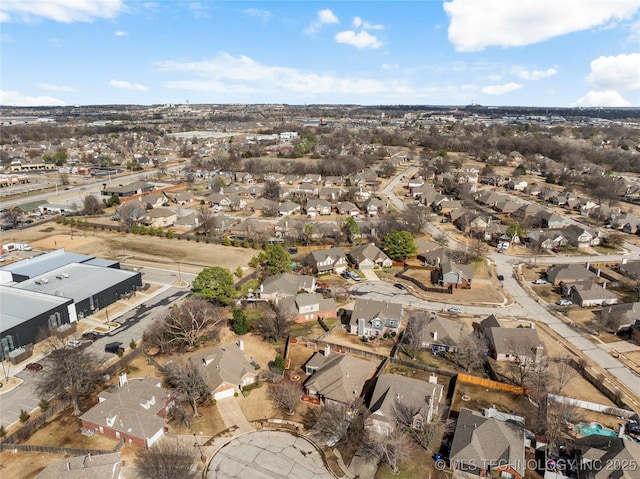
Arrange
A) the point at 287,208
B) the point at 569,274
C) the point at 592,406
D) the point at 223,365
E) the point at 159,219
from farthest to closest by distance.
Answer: the point at 287,208, the point at 159,219, the point at 569,274, the point at 223,365, the point at 592,406

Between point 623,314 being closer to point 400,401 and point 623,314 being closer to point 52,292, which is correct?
point 400,401

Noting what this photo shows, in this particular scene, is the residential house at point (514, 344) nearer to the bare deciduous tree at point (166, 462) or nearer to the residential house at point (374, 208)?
the bare deciduous tree at point (166, 462)

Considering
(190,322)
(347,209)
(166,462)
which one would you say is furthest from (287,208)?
(166,462)

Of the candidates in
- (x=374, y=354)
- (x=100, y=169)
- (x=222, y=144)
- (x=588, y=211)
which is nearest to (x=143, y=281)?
(x=374, y=354)

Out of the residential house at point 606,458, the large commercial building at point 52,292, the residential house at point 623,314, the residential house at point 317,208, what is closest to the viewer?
the residential house at point 606,458

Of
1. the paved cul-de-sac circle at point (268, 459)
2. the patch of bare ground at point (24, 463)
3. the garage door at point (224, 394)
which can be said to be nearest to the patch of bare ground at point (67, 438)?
the patch of bare ground at point (24, 463)

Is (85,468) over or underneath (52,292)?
underneath

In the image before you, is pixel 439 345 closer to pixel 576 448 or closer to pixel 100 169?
pixel 576 448

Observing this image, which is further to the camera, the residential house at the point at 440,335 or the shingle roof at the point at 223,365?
the residential house at the point at 440,335
